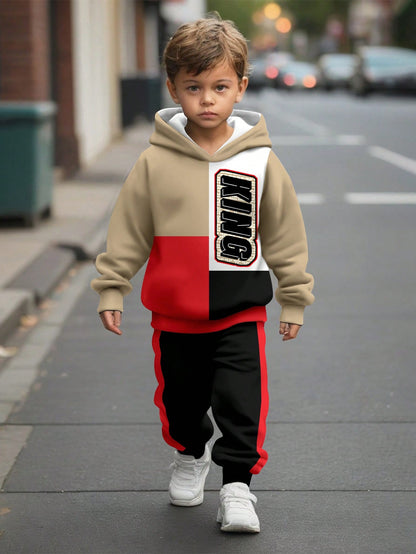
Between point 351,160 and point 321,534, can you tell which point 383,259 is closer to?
point 321,534

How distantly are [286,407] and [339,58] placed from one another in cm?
5343

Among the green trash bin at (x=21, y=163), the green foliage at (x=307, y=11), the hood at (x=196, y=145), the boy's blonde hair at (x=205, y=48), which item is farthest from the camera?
the green foliage at (x=307, y=11)

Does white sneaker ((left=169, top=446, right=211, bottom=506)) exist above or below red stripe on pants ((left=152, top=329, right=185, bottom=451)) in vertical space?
below

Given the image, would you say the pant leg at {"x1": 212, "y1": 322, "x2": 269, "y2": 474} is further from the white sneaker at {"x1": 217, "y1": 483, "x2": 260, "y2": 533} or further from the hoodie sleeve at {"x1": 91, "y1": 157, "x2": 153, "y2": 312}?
the hoodie sleeve at {"x1": 91, "y1": 157, "x2": 153, "y2": 312}

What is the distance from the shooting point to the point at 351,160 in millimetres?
18672

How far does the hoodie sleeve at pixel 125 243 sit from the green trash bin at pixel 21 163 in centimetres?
716

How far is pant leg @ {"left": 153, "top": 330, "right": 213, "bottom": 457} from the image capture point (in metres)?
3.80

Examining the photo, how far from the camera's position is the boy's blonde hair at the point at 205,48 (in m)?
3.52

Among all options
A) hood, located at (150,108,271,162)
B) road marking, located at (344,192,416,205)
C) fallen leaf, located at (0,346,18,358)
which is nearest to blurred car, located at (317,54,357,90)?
road marking, located at (344,192,416,205)

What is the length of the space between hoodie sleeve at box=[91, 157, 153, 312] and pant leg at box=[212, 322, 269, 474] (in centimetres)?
36

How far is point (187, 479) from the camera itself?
161 inches

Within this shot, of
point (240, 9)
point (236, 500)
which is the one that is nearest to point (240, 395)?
point (236, 500)

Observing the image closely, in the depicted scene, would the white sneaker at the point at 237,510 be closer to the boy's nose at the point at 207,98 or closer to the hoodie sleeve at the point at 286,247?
the hoodie sleeve at the point at 286,247

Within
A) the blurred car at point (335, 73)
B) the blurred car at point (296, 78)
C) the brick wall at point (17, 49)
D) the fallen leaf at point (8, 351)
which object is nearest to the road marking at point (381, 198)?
the brick wall at point (17, 49)
